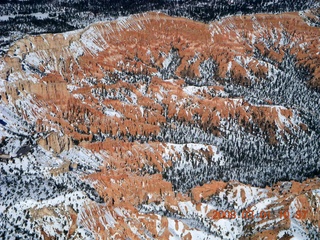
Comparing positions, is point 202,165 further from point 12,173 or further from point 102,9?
point 102,9

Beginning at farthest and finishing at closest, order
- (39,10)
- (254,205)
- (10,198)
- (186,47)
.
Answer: (39,10), (186,47), (254,205), (10,198)

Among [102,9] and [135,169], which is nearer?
[135,169]

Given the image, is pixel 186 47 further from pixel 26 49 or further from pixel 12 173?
pixel 12 173

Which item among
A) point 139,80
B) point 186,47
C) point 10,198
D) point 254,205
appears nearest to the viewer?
point 10,198

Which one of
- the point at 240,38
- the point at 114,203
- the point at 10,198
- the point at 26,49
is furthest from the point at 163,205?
the point at 240,38
